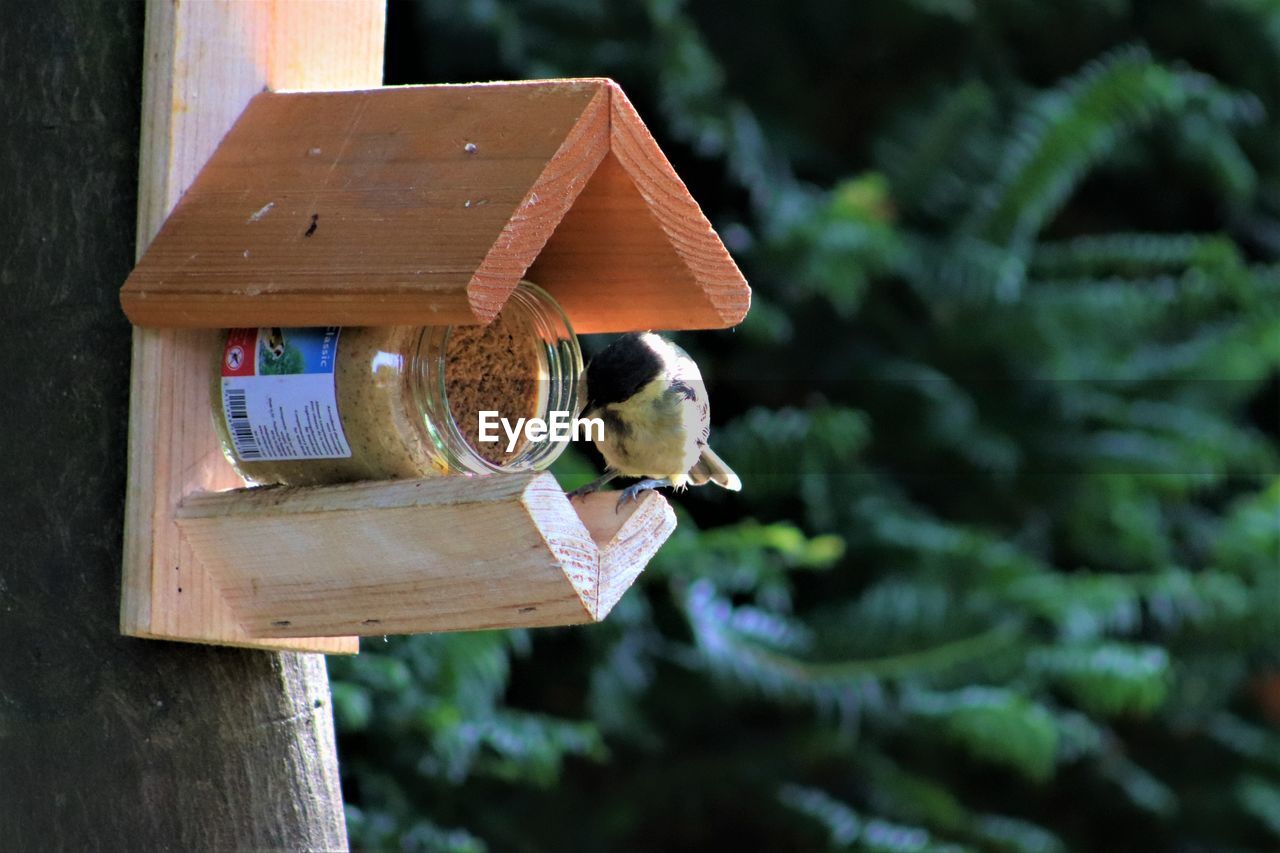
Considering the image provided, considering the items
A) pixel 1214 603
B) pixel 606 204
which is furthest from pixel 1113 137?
pixel 606 204

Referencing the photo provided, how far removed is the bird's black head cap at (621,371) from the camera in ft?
4.91

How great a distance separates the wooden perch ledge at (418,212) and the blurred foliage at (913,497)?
1.24 metres

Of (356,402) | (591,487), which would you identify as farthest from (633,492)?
(356,402)

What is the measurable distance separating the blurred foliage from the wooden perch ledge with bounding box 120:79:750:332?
4.06 ft

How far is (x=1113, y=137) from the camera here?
12.4 ft

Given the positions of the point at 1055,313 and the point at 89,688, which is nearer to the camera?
the point at 89,688

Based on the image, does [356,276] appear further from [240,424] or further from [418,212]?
[240,424]

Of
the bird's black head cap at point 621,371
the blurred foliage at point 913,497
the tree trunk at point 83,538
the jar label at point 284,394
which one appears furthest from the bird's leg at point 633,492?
the blurred foliage at point 913,497

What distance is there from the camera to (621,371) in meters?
1.50

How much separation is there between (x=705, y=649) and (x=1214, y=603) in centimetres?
142

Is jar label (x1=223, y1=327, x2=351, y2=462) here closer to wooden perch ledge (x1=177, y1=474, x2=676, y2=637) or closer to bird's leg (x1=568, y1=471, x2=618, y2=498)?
wooden perch ledge (x1=177, y1=474, x2=676, y2=637)

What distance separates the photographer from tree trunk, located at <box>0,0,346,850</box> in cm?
124

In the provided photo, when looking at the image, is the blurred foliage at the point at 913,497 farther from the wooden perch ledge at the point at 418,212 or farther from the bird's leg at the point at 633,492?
the wooden perch ledge at the point at 418,212

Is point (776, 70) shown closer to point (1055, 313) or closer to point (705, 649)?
point (1055, 313)
